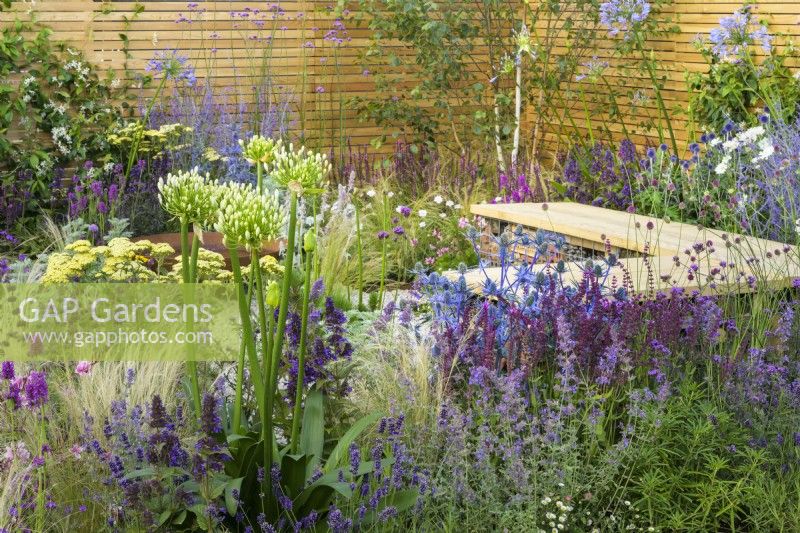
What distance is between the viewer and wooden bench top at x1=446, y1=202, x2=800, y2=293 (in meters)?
3.85

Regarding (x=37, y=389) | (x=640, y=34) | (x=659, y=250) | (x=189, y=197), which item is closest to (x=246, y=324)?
(x=189, y=197)

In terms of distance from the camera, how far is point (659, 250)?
15.0 ft

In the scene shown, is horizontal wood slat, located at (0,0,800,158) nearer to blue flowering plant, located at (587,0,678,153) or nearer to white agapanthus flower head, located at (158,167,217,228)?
blue flowering plant, located at (587,0,678,153)

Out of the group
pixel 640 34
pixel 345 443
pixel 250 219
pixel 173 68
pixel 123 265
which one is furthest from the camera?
pixel 640 34

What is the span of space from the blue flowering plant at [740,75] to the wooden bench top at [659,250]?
1823mm

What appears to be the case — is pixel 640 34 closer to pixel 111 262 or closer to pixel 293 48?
pixel 293 48

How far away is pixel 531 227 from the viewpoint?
5.43m

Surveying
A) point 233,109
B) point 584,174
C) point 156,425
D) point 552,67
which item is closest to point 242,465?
point 156,425

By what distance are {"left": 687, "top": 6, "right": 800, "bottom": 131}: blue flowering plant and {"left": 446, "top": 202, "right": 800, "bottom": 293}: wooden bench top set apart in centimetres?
182

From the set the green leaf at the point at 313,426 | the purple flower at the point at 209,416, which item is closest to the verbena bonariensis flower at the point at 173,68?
the green leaf at the point at 313,426

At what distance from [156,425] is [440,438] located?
0.98m

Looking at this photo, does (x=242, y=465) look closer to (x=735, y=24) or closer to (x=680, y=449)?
(x=680, y=449)

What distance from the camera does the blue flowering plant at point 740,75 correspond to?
6.79 metres

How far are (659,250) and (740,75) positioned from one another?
319 centimetres
